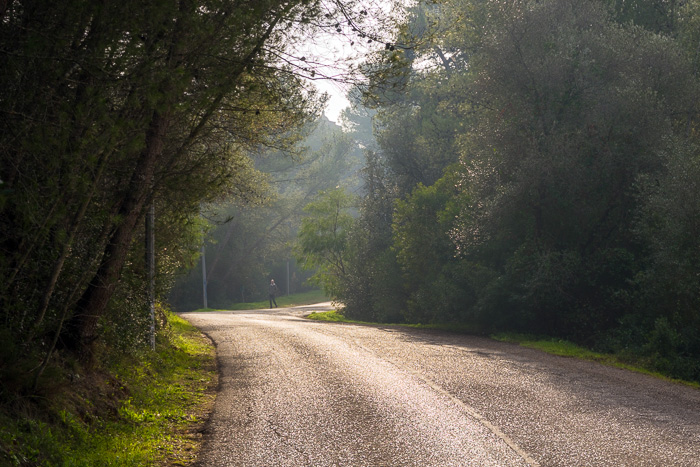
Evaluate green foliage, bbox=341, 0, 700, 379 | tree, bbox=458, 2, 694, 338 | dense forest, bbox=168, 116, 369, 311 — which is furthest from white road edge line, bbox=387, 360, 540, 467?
dense forest, bbox=168, 116, 369, 311

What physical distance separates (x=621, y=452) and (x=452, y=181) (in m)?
22.1

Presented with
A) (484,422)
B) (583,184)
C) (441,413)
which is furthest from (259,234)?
(484,422)

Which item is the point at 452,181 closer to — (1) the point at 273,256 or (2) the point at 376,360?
(2) the point at 376,360

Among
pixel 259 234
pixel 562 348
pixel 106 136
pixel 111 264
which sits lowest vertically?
pixel 562 348

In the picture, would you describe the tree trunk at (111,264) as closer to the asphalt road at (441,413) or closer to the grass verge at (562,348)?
the asphalt road at (441,413)

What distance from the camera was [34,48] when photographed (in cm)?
551

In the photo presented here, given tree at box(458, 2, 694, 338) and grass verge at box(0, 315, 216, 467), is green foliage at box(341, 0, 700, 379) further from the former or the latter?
grass verge at box(0, 315, 216, 467)

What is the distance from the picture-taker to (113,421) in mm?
7895

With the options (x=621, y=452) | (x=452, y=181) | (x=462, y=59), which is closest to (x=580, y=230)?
(x=452, y=181)

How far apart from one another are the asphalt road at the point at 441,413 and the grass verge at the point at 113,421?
0.39m

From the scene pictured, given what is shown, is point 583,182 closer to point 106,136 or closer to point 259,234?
point 106,136

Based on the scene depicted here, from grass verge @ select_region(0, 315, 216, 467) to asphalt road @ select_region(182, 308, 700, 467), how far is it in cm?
39

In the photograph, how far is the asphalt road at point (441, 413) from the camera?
648cm

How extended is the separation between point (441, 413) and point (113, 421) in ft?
13.1
